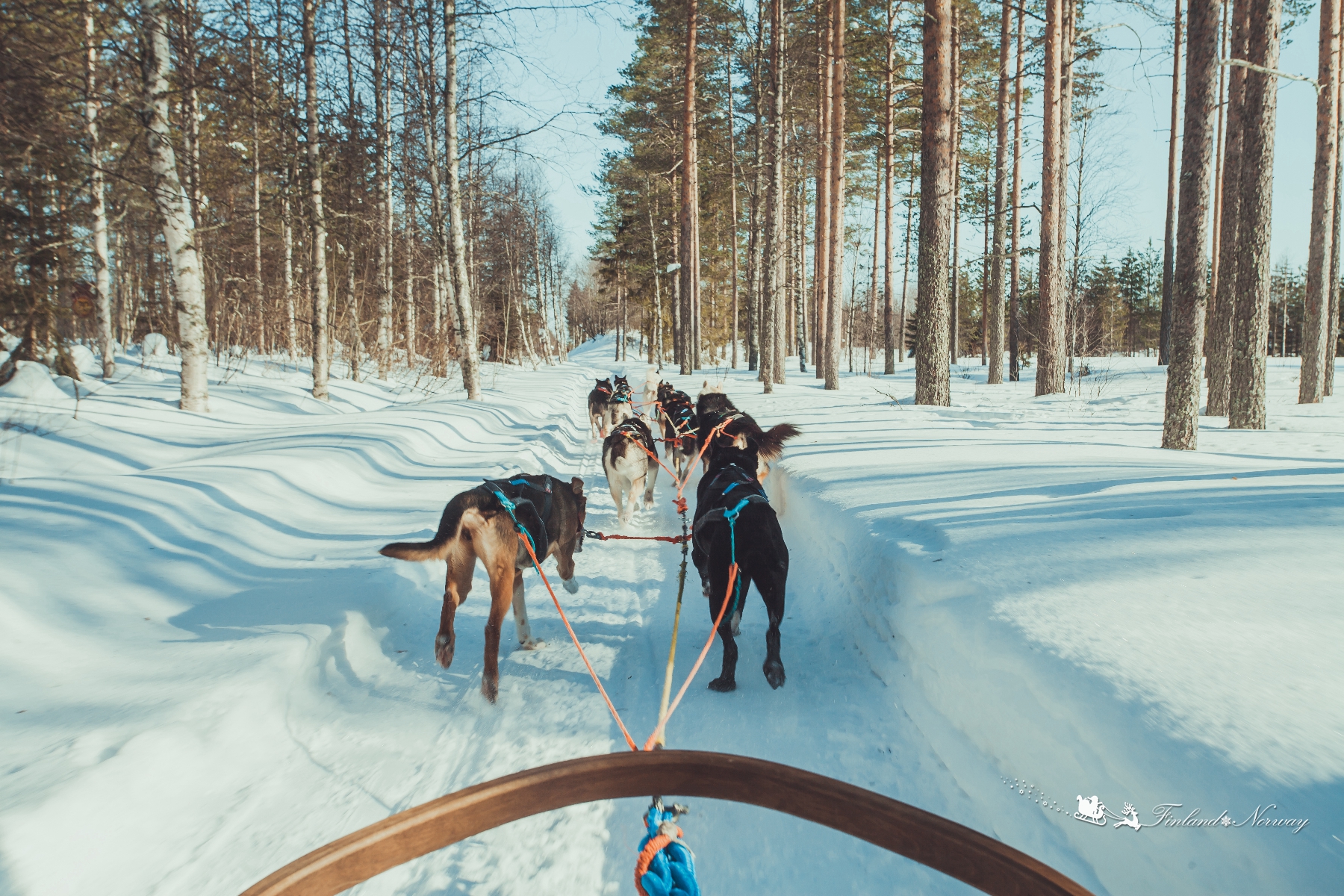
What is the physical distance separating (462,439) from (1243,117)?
11.9 m

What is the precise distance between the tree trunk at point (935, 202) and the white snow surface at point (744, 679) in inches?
205

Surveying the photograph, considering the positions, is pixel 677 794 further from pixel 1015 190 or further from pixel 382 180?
pixel 1015 190

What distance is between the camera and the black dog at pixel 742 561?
10.9 ft

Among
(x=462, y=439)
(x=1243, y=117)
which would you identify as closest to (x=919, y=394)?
(x=1243, y=117)

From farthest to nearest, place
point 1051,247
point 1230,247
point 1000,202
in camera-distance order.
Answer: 1. point 1000,202
2. point 1051,247
3. point 1230,247

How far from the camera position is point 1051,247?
15.3 metres

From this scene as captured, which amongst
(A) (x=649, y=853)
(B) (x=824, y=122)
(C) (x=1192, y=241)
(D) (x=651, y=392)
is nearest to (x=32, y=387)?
(D) (x=651, y=392)

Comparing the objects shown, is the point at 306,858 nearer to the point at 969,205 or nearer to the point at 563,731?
the point at 563,731

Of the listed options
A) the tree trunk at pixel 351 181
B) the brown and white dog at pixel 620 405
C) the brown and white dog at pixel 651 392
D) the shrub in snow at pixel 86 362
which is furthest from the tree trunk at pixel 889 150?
the shrub in snow at pixel 86 362

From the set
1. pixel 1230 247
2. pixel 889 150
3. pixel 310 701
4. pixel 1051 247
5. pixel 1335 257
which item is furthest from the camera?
pixel 889 150

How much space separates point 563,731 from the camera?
2.94 meters

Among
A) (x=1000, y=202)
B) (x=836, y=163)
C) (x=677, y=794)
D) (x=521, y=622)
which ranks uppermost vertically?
(x=836, y=163)

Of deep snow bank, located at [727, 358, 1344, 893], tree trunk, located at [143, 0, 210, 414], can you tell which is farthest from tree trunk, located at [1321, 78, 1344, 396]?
tree trunk, located at [143, 0, 210, 414]

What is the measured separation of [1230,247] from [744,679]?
31.6 ft
